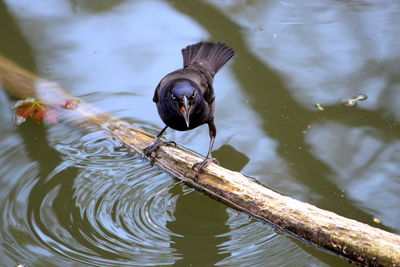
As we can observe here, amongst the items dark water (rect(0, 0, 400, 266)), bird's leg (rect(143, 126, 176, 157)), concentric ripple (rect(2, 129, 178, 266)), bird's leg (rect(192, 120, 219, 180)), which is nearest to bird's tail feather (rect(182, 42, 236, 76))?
dark water (rect(0, 0, 400, 266))

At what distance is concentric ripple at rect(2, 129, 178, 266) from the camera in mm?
3996

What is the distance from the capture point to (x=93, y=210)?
4.38 meters

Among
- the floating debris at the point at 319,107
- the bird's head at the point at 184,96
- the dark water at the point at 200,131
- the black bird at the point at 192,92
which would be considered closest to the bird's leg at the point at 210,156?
the black bird at the point at 192,92

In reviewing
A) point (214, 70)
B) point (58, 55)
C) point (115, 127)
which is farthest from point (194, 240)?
point (58, 55)

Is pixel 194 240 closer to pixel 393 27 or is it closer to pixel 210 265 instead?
pixel 210 265

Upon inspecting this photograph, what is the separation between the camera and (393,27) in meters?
6.52

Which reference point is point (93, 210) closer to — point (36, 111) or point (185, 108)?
point (185, 108)

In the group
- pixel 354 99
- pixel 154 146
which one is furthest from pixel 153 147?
pixel 354 99

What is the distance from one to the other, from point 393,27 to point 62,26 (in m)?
3.85

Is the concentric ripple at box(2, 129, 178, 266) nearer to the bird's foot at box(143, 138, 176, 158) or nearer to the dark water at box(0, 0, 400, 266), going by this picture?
the dark water at box(0, 0, 400, 266)

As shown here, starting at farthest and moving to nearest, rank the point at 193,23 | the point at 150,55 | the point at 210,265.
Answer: the point at 193,23 < the point at 150,55 < the point at 210,265

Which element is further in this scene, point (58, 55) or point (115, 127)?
point (58, 55)

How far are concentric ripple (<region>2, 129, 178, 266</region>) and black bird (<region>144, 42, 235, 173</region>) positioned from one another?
1.20 ft

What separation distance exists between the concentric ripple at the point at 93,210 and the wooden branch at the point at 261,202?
0.62 feet
